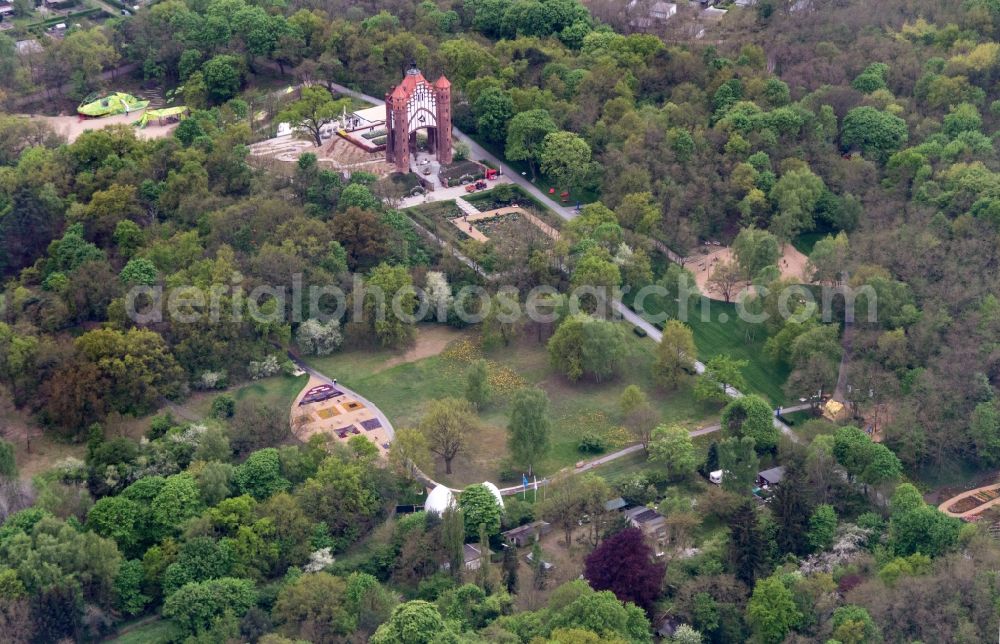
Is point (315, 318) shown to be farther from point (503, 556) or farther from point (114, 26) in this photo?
point (114, 26)

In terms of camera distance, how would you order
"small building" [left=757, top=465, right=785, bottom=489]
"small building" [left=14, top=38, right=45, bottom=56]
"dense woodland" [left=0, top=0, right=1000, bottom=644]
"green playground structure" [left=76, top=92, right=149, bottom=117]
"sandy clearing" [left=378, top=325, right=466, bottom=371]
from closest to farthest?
"dense woodland" [left=0, top=0, right=1000, bottom=644] < "small building" [left=757, top=465, right=785, bottom=489] < "sandy clearing" [left=378, top=325, right=466, bottom=371] < "green playground structure" [left=76, top=92, right=149, bottom=117] < "small building" [left=14, top=38, right=45, bottom=56]

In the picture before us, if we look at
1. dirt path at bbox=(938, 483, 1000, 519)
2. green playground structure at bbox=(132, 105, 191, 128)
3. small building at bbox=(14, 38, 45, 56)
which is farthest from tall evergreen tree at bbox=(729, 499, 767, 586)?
small building at bbox=(14, 38, 45, 56)

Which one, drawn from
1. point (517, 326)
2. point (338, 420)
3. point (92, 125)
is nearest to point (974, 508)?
point (517, 326)

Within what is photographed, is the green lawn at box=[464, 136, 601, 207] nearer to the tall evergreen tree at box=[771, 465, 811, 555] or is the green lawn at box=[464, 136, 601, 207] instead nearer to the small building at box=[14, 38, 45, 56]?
the tall evergreen tree at box=[771, 465, 811, 555]

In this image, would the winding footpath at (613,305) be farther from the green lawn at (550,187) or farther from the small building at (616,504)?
the small building at (616,504)

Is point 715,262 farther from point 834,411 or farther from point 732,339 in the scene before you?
point 834,411

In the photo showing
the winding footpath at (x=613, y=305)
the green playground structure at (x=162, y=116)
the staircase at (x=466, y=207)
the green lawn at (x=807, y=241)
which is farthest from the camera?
the green playground structure at (x=162, y=116)

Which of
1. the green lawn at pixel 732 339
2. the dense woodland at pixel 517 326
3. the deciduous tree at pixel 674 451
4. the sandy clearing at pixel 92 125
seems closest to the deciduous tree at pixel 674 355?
the dense woodland at pixel 517 326
